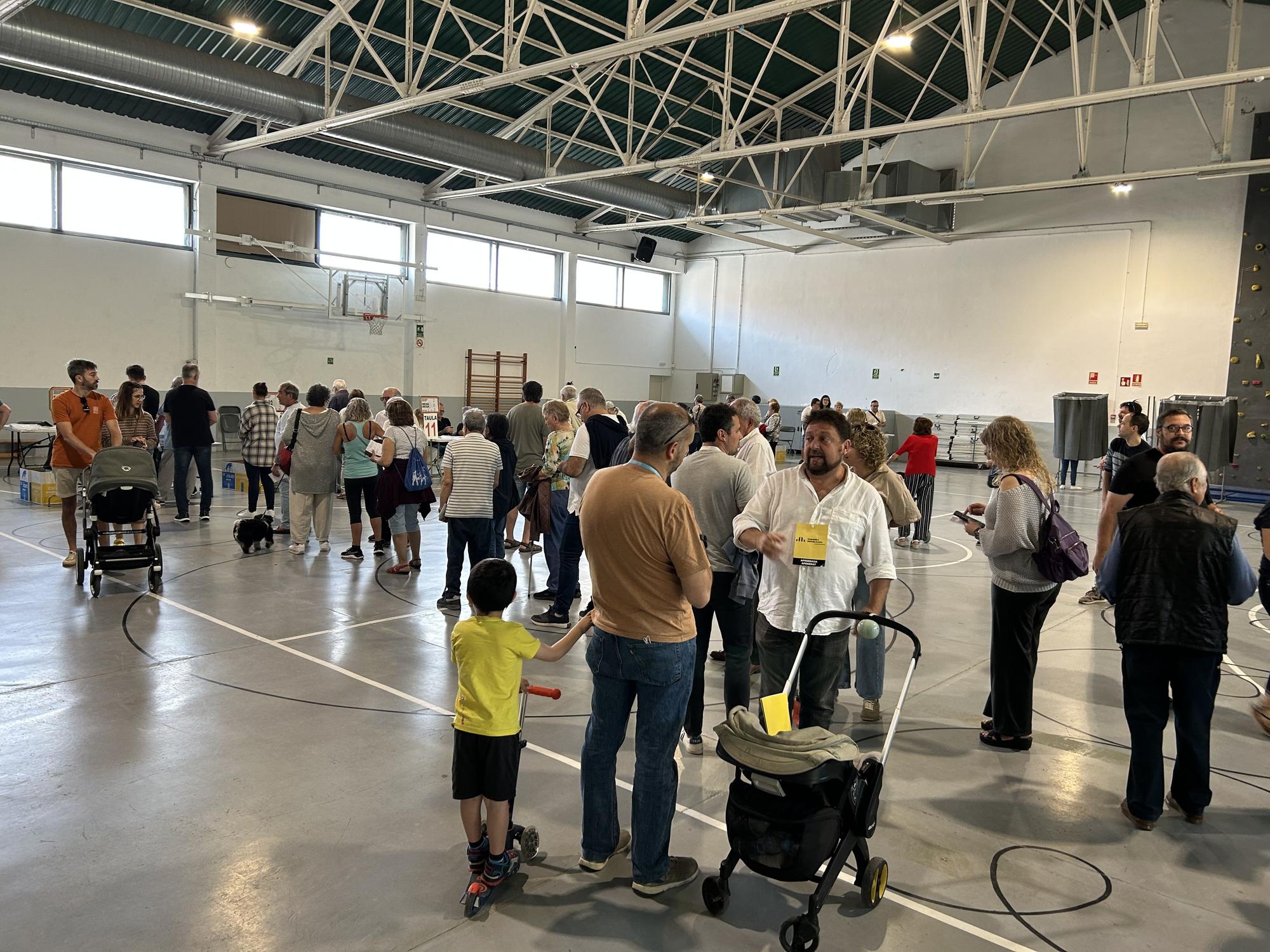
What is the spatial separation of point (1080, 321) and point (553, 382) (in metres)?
12.5

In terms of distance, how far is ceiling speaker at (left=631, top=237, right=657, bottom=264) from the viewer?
23.9 metres

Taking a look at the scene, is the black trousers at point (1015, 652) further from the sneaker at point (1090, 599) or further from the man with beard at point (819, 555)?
the sneaker at point (1090, 599)

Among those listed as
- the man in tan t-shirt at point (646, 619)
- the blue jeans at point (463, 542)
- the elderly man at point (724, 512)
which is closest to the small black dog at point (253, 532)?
the blue jeans at point (463, 542)

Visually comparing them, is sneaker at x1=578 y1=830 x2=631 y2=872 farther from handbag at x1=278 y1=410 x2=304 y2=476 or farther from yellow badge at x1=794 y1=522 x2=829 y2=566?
handbag at x1=278 y1=410 x2=304 y2=476

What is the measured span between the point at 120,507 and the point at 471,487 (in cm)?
269

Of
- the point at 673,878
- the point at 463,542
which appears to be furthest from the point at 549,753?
the point at 463,542

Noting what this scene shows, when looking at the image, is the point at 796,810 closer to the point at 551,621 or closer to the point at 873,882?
the point at 873,882

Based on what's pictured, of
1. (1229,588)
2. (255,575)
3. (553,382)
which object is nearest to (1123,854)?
(1229,588)

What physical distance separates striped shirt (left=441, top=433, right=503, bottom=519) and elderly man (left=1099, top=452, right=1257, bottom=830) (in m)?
3.71

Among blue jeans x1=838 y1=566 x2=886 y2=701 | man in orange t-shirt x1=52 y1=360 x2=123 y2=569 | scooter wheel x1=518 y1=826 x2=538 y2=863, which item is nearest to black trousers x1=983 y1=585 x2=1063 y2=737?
blue jeans x1=838 y1=566 x2=886 y2=701

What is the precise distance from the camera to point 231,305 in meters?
16.6

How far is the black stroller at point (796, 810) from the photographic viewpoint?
2488 millimetres

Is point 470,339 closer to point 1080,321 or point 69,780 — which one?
point 1080,321

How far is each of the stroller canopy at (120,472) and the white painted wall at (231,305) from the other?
10061 mm
